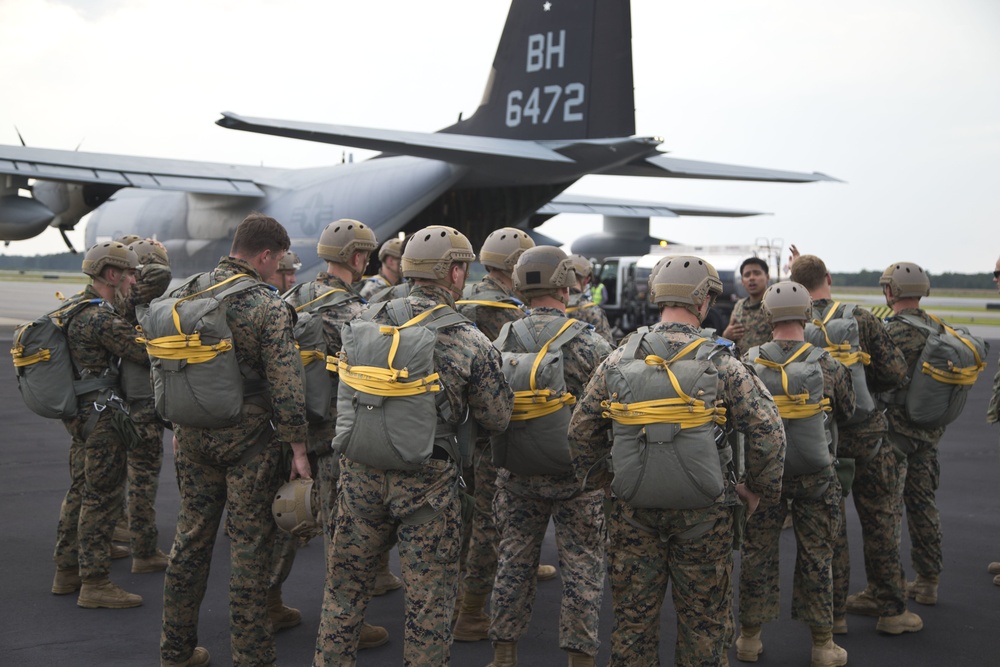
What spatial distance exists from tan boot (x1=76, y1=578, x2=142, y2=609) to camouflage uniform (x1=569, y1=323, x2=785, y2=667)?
3.05 metres

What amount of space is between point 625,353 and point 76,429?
11.4 ft

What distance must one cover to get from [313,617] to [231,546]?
126 centimetres

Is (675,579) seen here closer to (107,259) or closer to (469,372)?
(469,372)

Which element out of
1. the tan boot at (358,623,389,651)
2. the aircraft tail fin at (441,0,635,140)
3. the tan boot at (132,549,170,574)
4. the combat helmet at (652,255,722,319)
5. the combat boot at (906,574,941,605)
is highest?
the aircraft tail fin at (441,0,635,140)

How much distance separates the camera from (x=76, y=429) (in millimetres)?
5078

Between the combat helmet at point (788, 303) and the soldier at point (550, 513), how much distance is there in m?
0.85

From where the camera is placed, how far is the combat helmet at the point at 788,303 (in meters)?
4.18

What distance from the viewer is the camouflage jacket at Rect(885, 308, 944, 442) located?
17.2 ft

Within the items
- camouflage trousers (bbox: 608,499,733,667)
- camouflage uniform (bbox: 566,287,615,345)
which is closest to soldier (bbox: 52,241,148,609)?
camouflage trousers (bbox: 608,499,733,667)

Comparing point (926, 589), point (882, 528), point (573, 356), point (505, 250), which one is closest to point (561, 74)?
point (505, 250)

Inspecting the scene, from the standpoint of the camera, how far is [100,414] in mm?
5004

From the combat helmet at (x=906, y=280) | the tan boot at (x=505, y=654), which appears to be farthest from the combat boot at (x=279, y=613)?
the combat helmet at (x=906, y=280)

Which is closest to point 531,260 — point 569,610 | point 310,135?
point 569,610

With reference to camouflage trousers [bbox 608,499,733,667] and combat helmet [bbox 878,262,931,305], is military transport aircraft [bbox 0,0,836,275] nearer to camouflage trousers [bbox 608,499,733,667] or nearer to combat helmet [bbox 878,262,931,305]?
combat helmet [bbox 878,262,931,305]
